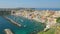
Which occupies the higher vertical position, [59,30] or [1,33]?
[59,30]

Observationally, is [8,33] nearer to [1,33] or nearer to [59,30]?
[1,33]

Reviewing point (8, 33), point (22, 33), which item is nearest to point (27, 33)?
point (22, 33)

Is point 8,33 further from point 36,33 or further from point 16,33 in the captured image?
point 36,33

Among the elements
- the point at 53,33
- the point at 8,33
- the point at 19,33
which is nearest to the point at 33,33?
the point at 19,33

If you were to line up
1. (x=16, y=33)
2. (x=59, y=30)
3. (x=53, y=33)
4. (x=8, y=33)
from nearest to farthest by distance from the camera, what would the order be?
(x=59, y=30), (x=53, y=33), (x=8, y=33), (x=16, y=33)

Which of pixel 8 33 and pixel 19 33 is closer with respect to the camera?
pixel 8 33

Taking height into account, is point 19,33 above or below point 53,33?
below

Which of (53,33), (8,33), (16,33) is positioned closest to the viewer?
(53,33)

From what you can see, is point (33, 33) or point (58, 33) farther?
point (33, 33)
